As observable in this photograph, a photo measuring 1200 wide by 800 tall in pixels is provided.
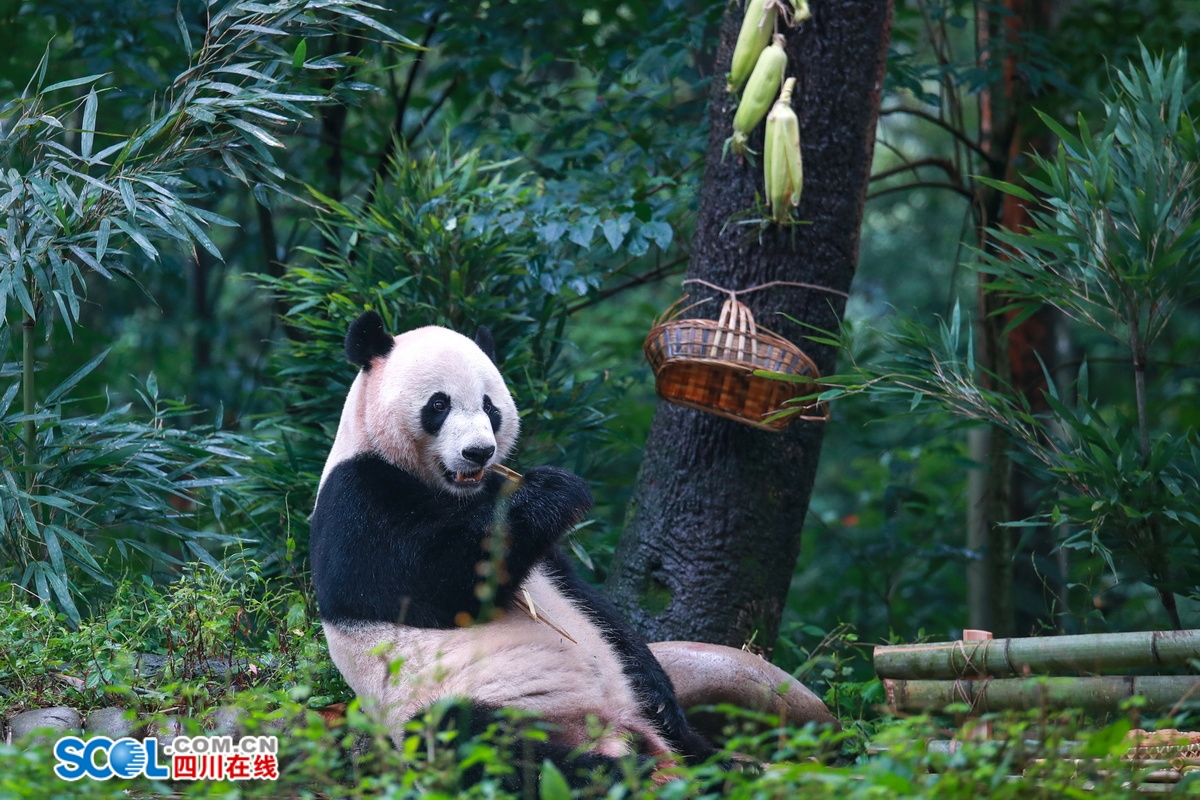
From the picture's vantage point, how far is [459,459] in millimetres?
3359

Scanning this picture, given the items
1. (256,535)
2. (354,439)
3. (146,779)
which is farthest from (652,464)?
(146,779)

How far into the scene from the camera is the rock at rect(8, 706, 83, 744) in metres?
3.38

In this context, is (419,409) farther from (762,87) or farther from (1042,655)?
(1042,655)

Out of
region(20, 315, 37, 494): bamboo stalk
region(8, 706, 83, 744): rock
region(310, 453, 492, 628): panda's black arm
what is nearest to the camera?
region(310, 453, 492, 628): panda's black arm

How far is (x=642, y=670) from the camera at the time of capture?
11.7 feet

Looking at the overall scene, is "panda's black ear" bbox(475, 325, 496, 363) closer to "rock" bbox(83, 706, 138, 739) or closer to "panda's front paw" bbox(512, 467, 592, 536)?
"panda's front paw" bbox(512, 467, 592, 536)

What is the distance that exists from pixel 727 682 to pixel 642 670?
0.37 m

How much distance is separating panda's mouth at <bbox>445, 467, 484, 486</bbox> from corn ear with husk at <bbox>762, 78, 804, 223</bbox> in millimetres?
1620

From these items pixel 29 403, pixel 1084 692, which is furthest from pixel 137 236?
pixel 1084 692

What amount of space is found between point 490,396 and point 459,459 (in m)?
0.32

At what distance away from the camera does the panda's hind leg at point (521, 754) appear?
280 cm

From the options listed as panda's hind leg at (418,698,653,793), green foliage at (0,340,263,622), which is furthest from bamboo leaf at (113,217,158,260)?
panda's hind leg at (418,698,653,793)

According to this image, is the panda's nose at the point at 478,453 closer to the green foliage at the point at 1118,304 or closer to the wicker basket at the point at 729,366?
the wicker basket at the point at 729,366

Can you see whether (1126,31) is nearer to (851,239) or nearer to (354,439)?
(851,239)
